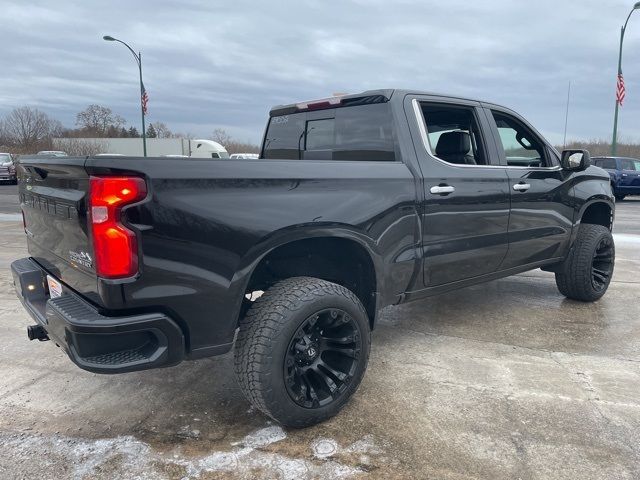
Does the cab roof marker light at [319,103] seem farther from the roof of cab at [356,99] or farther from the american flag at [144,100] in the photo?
the american flag at [144,100]

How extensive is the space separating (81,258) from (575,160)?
13.0 ft

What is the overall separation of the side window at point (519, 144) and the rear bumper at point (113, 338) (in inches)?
118

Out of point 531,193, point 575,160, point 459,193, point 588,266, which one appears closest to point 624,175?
point 588,266

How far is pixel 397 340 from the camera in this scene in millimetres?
4020

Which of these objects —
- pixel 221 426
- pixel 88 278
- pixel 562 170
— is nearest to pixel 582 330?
pixel 562 170

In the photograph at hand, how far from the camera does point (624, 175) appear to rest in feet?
59.5

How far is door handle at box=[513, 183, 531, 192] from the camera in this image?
3916 millimetres

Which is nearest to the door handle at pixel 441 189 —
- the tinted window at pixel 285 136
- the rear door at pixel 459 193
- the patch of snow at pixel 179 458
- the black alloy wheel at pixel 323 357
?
the rear door at pixel 459 193

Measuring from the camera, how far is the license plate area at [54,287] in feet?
8.73

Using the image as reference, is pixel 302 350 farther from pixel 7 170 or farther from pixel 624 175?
pixel 7 170

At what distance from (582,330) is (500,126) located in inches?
72.4

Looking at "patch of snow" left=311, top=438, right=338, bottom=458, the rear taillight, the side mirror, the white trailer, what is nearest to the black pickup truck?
the rear taillight

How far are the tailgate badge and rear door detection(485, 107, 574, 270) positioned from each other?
3.01 m

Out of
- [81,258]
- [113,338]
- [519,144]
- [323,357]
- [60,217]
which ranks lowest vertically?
[323,357]
